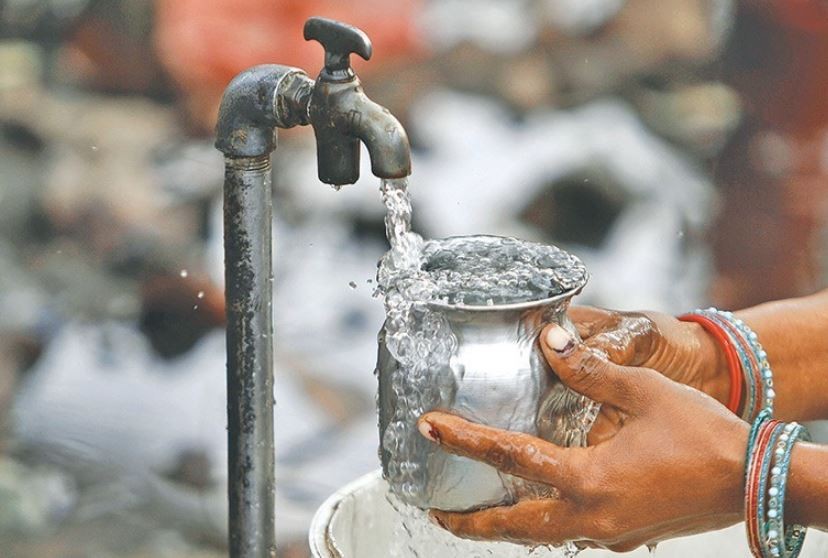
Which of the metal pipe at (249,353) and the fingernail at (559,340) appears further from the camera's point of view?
the metal pipe at (249,353)

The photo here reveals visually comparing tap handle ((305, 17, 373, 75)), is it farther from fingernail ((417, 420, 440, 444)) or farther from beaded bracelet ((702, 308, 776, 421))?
beaded bracelet ((702, 308, 776, 421))

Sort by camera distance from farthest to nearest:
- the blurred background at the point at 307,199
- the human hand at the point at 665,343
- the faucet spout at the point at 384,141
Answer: the blurred background at the point at 307,199 → the human hand at the point at 665,343 → the faucet spout at the point at 384,141

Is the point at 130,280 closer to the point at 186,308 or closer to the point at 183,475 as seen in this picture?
the point at 186,308

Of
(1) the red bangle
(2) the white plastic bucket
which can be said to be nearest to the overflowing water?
(2) the white plastic bucket

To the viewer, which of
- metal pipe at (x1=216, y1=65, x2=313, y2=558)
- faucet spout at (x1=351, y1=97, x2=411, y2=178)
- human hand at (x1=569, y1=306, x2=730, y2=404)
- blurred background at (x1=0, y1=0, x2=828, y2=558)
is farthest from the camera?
blurred background at (x1=0, y1=0, x2=828, y2=558)

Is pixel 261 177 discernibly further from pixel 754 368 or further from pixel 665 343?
pixel 754 368


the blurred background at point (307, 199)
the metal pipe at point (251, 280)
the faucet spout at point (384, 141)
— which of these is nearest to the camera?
the faucet spout at point (384, 141)

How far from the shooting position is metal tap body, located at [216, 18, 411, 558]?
1215 mm

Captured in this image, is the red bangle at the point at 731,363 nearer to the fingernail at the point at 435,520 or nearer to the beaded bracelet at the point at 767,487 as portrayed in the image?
the beaded bracelet at the point at 767,487

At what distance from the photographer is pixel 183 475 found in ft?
8.70

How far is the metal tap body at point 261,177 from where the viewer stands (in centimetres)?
121

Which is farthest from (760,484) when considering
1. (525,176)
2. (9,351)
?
(9,351)

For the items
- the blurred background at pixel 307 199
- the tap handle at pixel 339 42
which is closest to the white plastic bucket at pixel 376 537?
the tap handle at pixel 339 42

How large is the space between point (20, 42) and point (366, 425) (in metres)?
1.07
